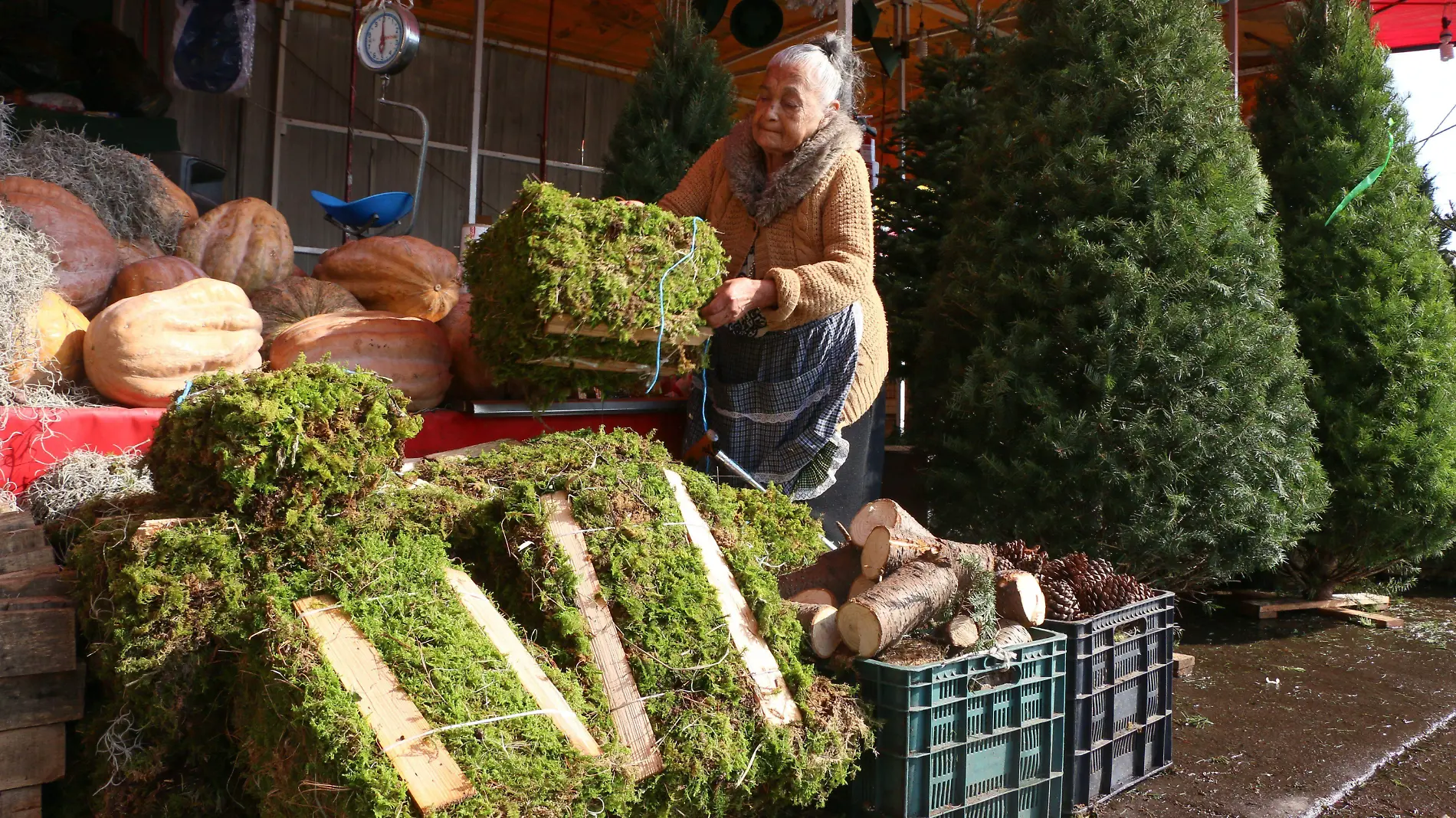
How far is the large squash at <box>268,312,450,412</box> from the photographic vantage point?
3438mm

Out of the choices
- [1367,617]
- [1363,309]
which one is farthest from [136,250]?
[1367,617]

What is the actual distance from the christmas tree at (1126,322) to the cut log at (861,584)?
155 cm

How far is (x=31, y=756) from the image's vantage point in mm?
2064

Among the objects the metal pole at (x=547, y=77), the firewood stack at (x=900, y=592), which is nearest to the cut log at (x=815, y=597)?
the firewood stack at (x=900, y=592)

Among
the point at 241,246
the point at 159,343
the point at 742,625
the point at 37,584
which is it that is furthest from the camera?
the point at 241,246

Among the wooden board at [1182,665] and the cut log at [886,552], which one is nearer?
the cut log at [886,552]

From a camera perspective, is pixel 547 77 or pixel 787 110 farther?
pixel 547 77

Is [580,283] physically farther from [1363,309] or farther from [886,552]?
[1363,309]

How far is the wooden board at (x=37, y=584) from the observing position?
2.20 metres

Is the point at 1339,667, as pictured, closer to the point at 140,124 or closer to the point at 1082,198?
the point at 1082,198

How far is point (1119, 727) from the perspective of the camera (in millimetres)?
3221

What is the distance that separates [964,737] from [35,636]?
6.94 ft

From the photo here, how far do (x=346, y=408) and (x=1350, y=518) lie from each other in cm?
551

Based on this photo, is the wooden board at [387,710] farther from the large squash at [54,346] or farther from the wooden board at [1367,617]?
the wooden board at [1367,617]
